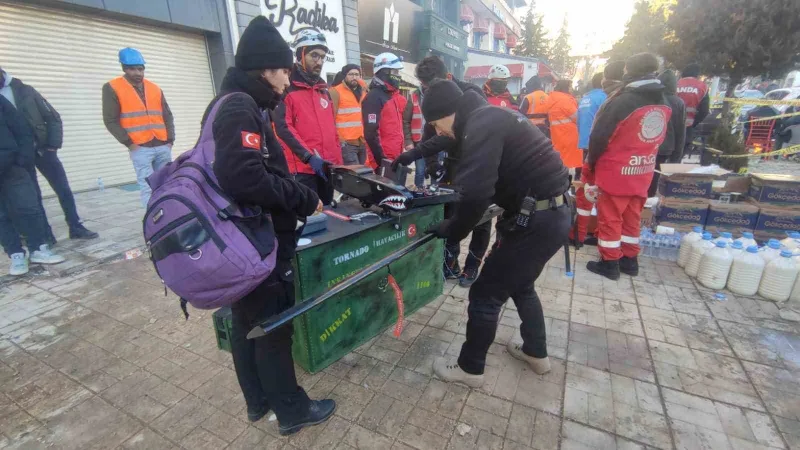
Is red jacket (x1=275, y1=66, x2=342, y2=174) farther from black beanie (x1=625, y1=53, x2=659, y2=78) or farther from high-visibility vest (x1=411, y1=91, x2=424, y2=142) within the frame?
black beanie (x1=625, y1=53, x2=659, y2=78)

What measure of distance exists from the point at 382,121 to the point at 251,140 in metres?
3.05

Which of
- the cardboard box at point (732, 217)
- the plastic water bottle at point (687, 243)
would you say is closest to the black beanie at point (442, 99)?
the plastic water bottle at point (687, 243)

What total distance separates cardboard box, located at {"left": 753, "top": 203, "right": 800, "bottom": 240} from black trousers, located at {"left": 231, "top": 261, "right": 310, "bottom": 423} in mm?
4809

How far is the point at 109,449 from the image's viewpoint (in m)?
1.94

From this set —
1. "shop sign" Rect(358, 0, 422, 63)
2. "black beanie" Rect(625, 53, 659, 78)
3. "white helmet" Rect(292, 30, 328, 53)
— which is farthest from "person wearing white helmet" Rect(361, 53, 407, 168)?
"shop sign" Rect(358, 0, 422, 63)

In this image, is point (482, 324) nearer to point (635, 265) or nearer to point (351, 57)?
point (635, 265)

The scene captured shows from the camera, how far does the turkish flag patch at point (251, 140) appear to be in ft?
4.85

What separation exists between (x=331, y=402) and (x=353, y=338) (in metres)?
0.51

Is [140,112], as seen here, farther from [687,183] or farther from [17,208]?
[687,183]

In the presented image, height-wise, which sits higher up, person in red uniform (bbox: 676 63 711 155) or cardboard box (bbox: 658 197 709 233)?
person in red uniform (bbox: 676 63 711 155)

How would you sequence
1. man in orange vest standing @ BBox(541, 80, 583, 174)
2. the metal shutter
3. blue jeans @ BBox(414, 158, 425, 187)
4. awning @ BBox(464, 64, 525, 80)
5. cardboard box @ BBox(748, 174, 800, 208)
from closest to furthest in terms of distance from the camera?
cardboard box @ BBox(748, 174, 800, 208) < man in orange vest standing @ BBox(541, 80, 583, 174) < the metal shutter < blue jeans @ BBox(414, 158, 425, 187) < awning @ BBox(464, 64, 525, 80)

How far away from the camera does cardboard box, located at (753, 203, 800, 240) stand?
3814mm

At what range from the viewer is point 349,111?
448 centimetres

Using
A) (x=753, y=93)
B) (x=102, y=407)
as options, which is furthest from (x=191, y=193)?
(x=753, y=93)
